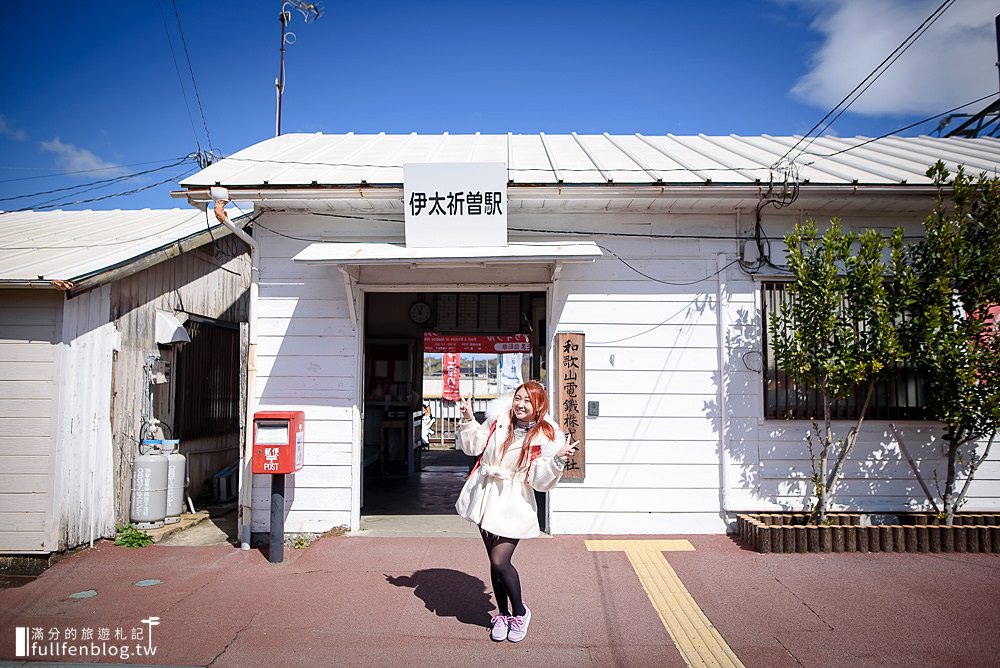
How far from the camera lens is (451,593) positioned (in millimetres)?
5266

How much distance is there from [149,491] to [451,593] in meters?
4.29

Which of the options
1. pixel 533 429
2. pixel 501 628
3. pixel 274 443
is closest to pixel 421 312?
pixel 274 443

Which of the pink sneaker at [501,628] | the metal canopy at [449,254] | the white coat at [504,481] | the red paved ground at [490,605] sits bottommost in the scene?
the red paved ground at [490,605]

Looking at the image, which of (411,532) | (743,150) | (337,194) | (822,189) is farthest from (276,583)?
(743,150)

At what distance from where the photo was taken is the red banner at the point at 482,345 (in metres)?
13.3

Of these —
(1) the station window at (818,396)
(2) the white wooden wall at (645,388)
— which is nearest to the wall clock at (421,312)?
(2) the white wooden wall at (645,388)

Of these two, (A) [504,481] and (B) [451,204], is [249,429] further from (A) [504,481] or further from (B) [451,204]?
(A) [504,481]

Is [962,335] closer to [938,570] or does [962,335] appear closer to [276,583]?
[938,570]

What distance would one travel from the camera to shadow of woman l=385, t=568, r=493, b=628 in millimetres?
4828

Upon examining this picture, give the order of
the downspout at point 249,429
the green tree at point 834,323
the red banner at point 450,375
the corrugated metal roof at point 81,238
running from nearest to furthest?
the green tree at point 834,323 < the corrugated metal roof at point 81,238 < the downspout at point 249,429 < the red banner at point 450,375

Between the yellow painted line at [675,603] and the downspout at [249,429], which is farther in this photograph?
the downspout at [249,429]

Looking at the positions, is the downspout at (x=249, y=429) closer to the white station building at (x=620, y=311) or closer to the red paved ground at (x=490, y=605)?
the white station building at (x=620, y=311)

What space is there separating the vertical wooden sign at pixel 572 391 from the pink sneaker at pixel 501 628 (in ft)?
8.56

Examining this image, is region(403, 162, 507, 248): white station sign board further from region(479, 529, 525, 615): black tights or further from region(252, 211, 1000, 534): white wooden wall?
region(479, 529, 525, 615): black tights
